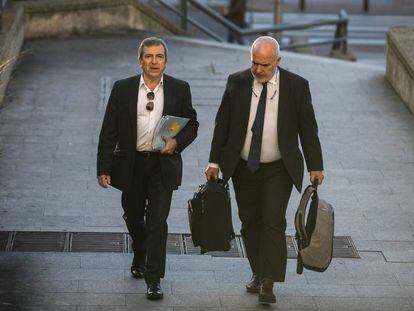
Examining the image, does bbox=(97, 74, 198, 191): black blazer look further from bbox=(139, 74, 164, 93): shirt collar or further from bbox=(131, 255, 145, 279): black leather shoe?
bbox=(131, 255, 145, 279): black leather shoe

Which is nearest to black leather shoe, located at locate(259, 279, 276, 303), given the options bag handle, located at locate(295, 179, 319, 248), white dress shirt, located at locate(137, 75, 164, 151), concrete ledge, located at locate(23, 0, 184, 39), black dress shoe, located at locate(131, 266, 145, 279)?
bag handle, located at locate(295, 179, 319, 248)

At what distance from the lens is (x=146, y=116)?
28.4 feet

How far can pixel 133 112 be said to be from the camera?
862 centimetres

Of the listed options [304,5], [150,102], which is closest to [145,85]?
[150,102]

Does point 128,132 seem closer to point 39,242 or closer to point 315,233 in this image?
point 315,233

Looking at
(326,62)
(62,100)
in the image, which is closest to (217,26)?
(326,62)

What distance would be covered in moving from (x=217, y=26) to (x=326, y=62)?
1231 cm

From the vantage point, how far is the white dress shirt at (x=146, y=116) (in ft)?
28.4

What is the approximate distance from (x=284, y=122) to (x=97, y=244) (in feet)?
7.12

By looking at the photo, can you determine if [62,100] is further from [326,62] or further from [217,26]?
[217,26]

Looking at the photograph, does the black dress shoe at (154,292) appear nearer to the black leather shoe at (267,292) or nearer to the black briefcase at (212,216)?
the black briefcase at (212,216)

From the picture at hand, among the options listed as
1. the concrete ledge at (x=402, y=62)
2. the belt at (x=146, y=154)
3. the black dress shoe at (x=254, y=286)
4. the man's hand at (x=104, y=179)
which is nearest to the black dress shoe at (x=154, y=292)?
the black dress shoe at (x=254, y=286)

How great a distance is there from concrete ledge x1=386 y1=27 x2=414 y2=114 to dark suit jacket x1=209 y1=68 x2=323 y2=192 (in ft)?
20.1

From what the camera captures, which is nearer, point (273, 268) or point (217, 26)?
point (273, 268)
